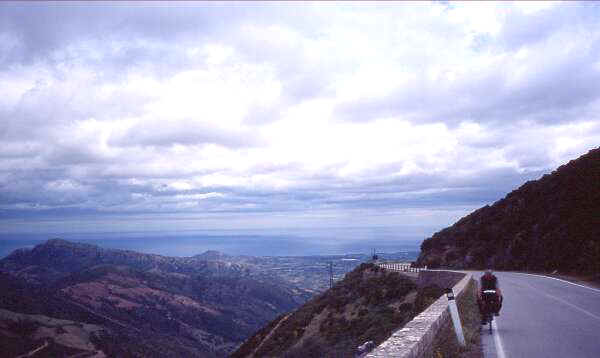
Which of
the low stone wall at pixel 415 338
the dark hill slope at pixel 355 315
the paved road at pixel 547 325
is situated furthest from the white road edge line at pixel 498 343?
the dark hill slope at pixel 355 315

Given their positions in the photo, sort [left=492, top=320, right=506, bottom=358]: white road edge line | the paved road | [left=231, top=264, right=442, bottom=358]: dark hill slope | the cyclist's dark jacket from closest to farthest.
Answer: [left=492, top=320, right=506, bottom=358]: white road edge line → the paved road → the cyclist's dark jacket → [left=231, top=264, right=442, bottom=358]: dark hill slope

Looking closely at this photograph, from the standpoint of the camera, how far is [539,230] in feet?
130

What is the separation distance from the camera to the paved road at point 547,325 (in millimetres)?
10219

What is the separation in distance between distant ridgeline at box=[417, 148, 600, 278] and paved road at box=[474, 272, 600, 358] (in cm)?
887

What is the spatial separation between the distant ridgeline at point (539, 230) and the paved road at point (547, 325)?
8.87m

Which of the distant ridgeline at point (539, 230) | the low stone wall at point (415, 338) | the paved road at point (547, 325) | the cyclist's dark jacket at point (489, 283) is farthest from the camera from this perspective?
the distant ridgeline at point (539, 230)

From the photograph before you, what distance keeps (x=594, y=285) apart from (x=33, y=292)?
203 meters

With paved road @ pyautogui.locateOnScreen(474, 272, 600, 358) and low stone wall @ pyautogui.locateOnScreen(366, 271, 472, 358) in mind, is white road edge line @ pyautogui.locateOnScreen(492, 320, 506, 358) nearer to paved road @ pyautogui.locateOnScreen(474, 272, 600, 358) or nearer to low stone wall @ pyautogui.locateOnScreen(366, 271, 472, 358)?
paved road @ pyautogui.locateOnScreen(474, 272, 600, 358)

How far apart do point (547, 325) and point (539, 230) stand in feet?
94.6

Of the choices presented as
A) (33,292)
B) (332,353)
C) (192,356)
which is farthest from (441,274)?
(33,292)

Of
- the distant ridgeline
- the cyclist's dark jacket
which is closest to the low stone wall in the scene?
the cyclist's dark jacket

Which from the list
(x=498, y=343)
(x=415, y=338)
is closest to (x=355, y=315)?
(x=498, y=343)

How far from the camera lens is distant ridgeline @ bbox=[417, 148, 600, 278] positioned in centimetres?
3338

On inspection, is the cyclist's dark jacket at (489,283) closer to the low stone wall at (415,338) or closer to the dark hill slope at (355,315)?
the low stone wall at (415,338)
